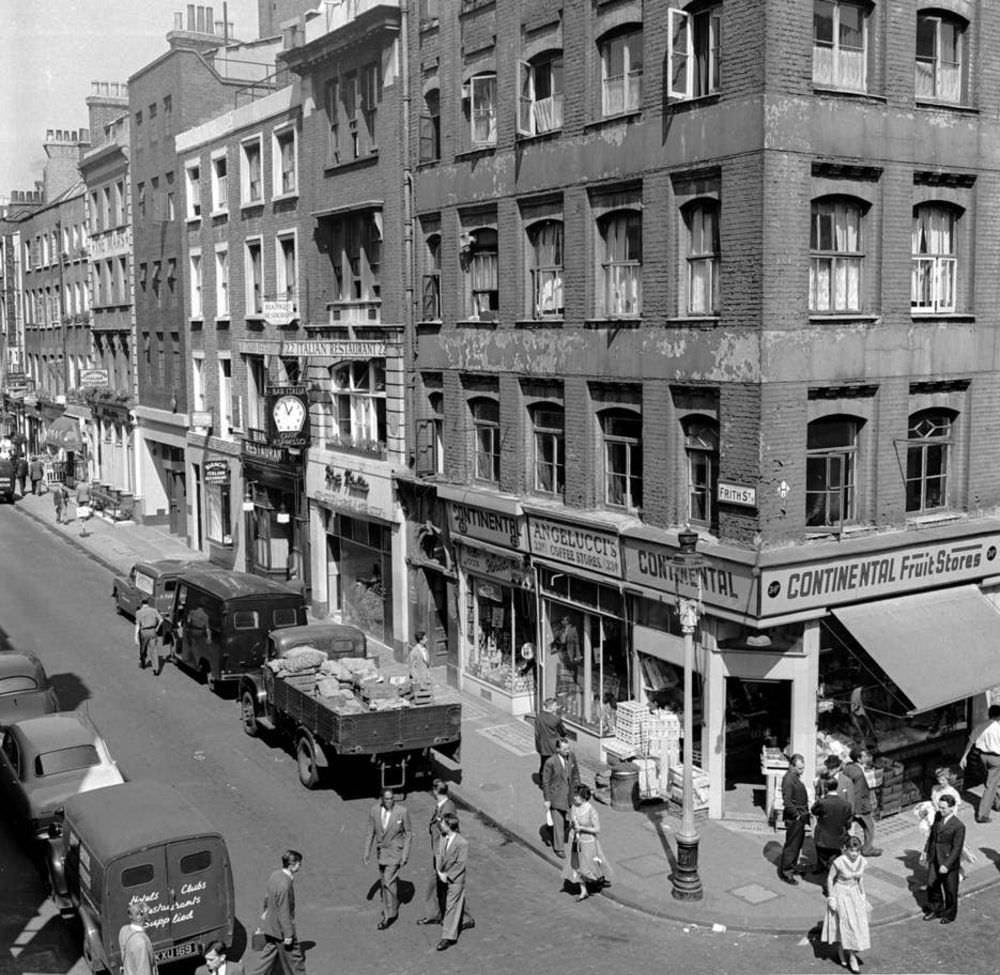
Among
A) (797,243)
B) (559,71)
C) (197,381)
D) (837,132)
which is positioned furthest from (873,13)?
(197,381)


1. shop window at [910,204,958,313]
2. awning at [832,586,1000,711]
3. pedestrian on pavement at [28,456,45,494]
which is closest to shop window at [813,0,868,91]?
shop window at [910,204,958,313]

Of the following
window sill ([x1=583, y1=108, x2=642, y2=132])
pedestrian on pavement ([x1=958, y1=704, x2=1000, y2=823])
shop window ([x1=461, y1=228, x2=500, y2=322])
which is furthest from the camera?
shop window ([x1=461, y1=228, x2=500, y2=322])

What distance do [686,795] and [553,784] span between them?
8.36ft

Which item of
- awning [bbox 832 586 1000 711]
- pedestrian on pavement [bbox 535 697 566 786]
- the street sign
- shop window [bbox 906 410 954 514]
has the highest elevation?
the street sign

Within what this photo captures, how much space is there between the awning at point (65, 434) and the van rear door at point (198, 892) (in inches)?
2073

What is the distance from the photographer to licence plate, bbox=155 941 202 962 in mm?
15789

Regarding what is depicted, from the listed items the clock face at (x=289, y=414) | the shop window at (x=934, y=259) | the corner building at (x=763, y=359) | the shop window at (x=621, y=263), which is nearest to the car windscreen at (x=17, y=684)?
the corner building at (x=763, y=359)

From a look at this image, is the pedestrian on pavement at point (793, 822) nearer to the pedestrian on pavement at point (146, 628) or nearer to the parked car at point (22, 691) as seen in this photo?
the parked car at point (22, 691)

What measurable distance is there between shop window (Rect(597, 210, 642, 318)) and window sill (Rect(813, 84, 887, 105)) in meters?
4.28

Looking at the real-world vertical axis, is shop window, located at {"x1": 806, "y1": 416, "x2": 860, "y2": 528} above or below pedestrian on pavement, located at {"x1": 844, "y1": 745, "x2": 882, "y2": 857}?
above

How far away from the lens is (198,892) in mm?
15992

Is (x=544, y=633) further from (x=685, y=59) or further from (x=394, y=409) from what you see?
(x=685, y=59)

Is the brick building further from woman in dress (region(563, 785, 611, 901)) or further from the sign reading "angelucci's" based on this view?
woman in dress (region(563, 785, 611, 901))

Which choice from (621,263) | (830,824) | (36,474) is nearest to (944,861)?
(830,824)
